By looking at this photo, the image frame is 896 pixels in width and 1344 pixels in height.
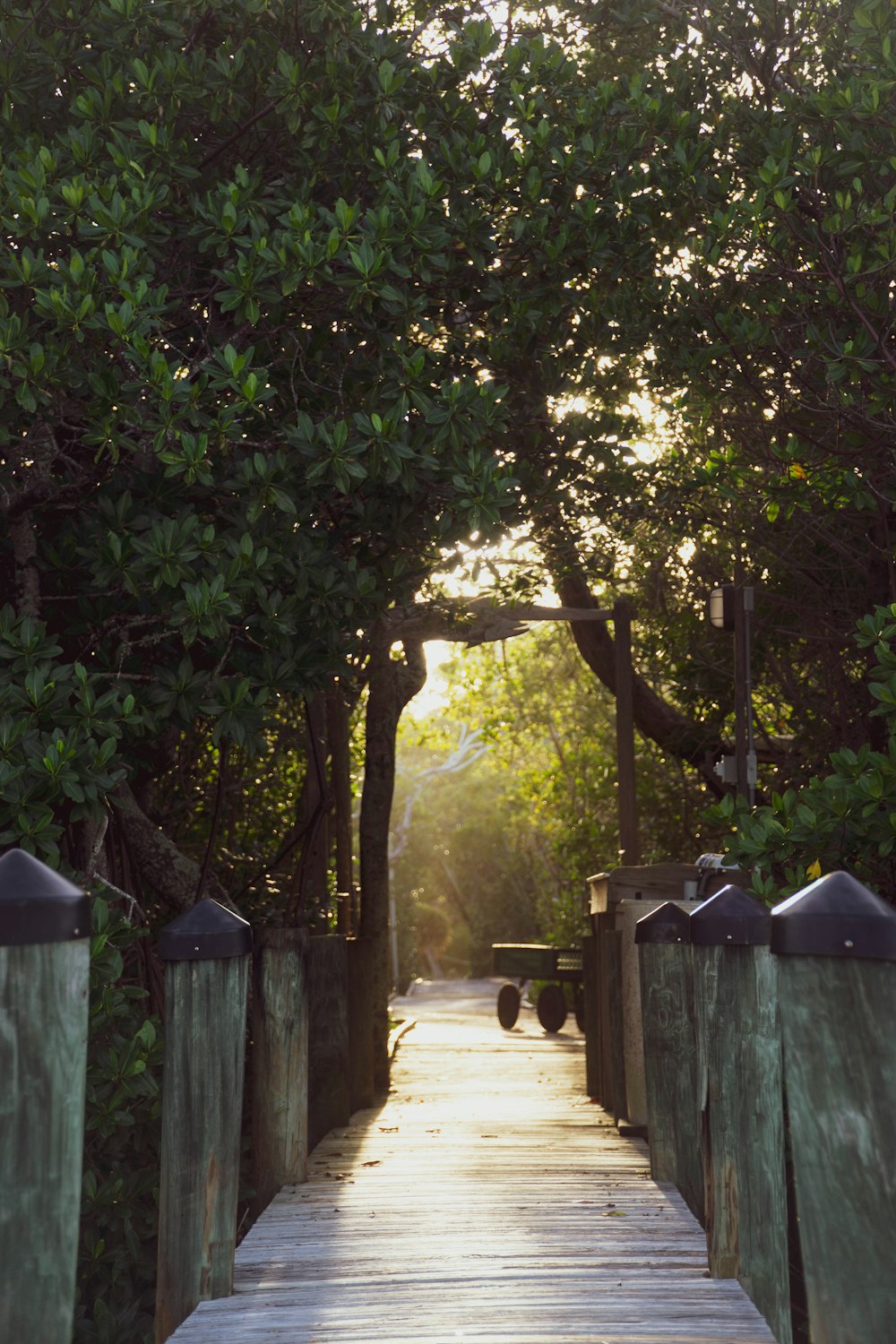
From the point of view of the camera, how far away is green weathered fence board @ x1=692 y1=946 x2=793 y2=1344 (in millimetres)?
4172

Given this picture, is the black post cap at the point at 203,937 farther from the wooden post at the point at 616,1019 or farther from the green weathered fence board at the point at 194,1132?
the wooden post at the point at 616,1019

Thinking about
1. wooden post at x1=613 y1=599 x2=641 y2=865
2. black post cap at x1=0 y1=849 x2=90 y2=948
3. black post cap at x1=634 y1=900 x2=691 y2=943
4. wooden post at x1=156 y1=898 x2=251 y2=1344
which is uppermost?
wooden post at x1=613 y1=599 x2=641 y2=865

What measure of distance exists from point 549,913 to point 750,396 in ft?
48.7

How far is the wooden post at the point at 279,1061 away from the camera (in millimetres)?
5965

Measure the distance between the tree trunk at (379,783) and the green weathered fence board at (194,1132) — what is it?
653cm

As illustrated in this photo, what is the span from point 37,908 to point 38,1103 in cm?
36

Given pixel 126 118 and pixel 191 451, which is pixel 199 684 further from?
pixel 126 118

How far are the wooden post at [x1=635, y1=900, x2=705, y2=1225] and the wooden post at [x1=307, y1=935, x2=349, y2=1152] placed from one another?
1.95 m

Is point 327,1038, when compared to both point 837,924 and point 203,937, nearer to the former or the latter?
point 203,937

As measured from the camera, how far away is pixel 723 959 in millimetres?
4336

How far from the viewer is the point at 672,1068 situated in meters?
5.98

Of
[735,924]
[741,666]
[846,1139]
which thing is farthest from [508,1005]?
[846,1139]

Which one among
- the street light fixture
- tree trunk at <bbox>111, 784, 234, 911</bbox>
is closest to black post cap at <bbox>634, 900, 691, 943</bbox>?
tree trunk at <bbox>111, 784, 234, 911</bbox>

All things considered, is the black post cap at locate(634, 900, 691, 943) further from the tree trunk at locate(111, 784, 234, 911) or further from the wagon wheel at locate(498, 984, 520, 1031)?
the wagon wheel at locate(498, 984, 520, 1031)
